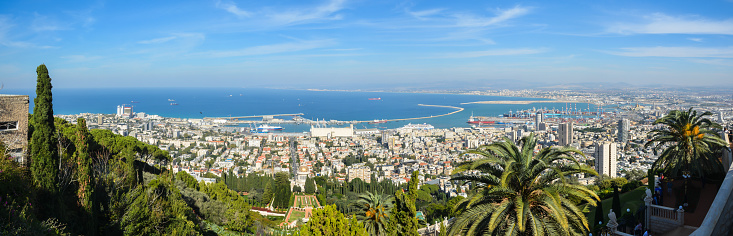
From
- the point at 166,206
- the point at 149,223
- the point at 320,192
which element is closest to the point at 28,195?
the point at 149,223

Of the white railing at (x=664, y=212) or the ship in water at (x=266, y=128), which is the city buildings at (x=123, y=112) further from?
the white railing at (x=664, y=212)

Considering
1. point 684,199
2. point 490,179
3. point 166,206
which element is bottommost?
point 166,206

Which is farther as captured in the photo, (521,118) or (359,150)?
(521,118)

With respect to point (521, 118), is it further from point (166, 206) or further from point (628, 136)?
point (166, 206)

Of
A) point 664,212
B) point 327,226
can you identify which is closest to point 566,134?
point 664,212

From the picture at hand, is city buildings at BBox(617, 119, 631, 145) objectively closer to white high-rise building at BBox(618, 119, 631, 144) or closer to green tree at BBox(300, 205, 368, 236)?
white high-rise building at BBox(618, 119, 631, 144)
